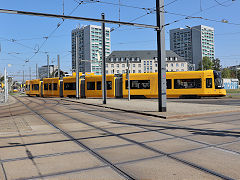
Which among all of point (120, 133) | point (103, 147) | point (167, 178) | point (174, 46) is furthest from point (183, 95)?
point (174, 46)

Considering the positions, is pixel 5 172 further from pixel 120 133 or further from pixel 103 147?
pixel 120 133

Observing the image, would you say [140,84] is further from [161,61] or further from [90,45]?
[90,45]

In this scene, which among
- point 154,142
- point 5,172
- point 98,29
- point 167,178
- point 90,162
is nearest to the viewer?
point 167,178

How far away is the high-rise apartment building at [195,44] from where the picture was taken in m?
135

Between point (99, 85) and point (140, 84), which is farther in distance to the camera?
point (99, 85)

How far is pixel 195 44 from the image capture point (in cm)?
13725

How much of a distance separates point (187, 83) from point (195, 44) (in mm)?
121343

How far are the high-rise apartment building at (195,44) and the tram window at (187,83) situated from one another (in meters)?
112

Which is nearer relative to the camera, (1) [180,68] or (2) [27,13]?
(2) [27,13]

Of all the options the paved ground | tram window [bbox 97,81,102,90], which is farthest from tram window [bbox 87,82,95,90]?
the paved ground

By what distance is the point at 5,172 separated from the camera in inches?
162

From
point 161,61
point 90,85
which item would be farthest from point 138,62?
point 161,61

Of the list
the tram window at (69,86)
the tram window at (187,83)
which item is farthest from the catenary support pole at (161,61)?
the tram window at (69,86)

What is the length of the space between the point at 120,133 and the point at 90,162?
2.96 meters
